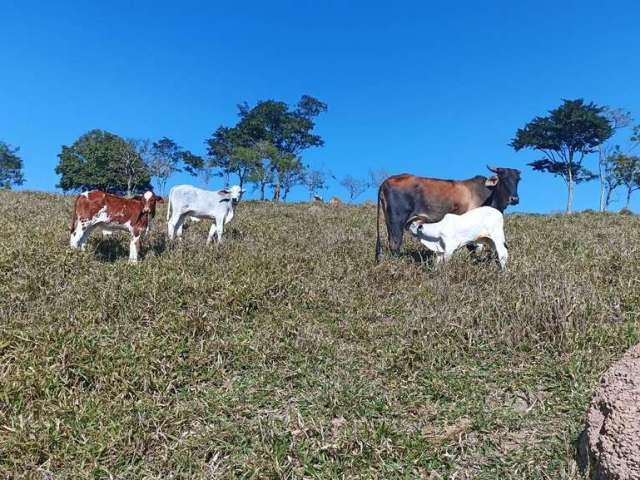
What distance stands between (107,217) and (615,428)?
7342mm

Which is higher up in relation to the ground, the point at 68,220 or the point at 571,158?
the point at 571,158

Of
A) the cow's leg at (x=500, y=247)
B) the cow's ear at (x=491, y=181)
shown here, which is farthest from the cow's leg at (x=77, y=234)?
the cow's ear at (x=491, y=181)

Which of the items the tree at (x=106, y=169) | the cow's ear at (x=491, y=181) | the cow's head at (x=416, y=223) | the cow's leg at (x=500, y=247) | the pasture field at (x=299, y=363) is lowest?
the pasture field at (x=299, y=363)

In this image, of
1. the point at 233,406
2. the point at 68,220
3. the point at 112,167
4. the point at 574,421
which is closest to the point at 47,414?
the point at 233,406

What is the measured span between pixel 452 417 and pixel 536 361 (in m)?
1.21

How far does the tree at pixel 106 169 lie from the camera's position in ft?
172

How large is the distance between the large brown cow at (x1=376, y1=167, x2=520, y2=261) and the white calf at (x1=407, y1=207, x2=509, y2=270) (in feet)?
2.50

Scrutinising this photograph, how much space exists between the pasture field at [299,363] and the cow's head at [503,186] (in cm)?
224

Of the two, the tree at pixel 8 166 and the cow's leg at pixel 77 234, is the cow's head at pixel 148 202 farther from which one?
the tree at pixel 8 166

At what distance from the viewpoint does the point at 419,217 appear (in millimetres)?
8633

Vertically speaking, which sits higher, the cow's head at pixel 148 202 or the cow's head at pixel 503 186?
the cow's head at pixel 503 186

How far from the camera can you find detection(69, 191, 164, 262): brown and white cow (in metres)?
7.70

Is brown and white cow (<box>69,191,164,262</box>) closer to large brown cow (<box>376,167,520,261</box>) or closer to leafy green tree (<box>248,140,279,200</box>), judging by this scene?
large brown cow (<box>376,167,520,261</box>)

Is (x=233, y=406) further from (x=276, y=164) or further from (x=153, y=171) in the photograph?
(x=153, y=171)
